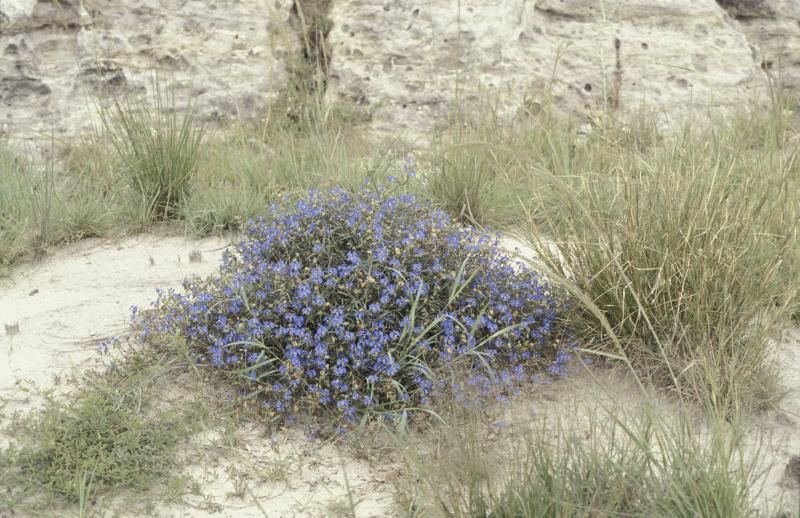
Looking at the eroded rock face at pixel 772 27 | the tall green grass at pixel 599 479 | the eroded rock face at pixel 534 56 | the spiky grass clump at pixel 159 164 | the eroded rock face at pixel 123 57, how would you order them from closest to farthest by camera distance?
the tall green grass at pixel 599 479, the spiky grass clump at pixel 159 164, the eroded rock face at pixel 123 57, the eroded rock face at pixel 534 56, the eroded rock face at pixel 772 27

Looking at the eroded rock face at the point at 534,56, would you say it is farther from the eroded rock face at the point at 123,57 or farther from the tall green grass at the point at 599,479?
the tall green grass at the point at 599,479

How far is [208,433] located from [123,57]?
389 centimetres

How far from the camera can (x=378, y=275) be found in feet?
10.2

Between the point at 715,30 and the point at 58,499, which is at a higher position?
the point at 715,30

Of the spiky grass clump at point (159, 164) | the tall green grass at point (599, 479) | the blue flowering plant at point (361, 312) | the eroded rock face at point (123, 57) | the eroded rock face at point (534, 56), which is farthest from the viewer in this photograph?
the eroded rock face at point (534, 56)

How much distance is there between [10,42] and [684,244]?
484cm

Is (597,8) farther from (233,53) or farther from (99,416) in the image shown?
(99,416)

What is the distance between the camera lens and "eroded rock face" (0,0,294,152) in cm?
586

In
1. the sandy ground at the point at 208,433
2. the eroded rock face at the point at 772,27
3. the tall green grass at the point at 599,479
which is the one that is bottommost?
the sandy ground at the point at 208,433

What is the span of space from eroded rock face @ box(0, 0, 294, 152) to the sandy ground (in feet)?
5.81

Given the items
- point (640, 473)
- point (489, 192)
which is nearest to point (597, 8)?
A: point (489, 192)

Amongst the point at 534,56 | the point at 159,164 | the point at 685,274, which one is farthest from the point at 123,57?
the point at 685,274

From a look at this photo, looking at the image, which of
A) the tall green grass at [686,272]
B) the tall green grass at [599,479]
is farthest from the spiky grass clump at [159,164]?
the tall green grass at [599,479]

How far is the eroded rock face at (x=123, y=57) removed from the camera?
5.86 metres
